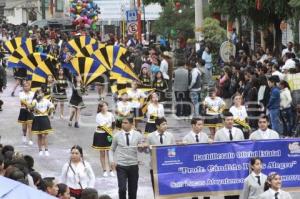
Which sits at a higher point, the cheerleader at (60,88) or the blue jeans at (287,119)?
the cheerleader at (60,88)

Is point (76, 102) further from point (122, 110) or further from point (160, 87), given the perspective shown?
point (122, 110)

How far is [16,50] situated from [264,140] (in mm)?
17599

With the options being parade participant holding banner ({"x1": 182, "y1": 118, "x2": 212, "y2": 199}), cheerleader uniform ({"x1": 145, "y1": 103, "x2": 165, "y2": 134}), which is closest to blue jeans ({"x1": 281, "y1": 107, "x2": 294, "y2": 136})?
cheerleader uniform ({"x1": 145, "y1": 103, "x2": 165, "y2": 134})

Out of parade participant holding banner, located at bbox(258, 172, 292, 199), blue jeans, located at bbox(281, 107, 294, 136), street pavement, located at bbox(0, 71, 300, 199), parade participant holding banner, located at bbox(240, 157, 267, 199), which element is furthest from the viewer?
blue jeans, located at bbox(281, 107, 294, 136)

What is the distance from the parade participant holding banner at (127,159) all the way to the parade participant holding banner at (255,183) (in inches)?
96.7

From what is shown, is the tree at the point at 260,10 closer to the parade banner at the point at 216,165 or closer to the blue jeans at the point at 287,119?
the blue jeans at the point at 287,119

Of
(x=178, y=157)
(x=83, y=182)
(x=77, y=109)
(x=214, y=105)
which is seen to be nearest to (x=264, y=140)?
(x=178, y=157)

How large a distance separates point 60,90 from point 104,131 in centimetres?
785

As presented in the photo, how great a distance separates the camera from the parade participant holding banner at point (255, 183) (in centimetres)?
1185

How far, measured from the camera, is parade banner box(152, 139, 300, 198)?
1315cm

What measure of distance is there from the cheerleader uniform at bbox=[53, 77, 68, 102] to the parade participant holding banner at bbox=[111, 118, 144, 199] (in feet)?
34.8

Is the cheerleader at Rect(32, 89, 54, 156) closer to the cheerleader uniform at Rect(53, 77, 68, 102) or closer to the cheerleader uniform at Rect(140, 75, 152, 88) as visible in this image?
the cheerleader uniform at Rect(140, 75, 152, 88)

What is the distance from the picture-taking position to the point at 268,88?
20.6 meters

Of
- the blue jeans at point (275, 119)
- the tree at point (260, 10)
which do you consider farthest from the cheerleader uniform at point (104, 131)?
the tree at point (260, 10)
